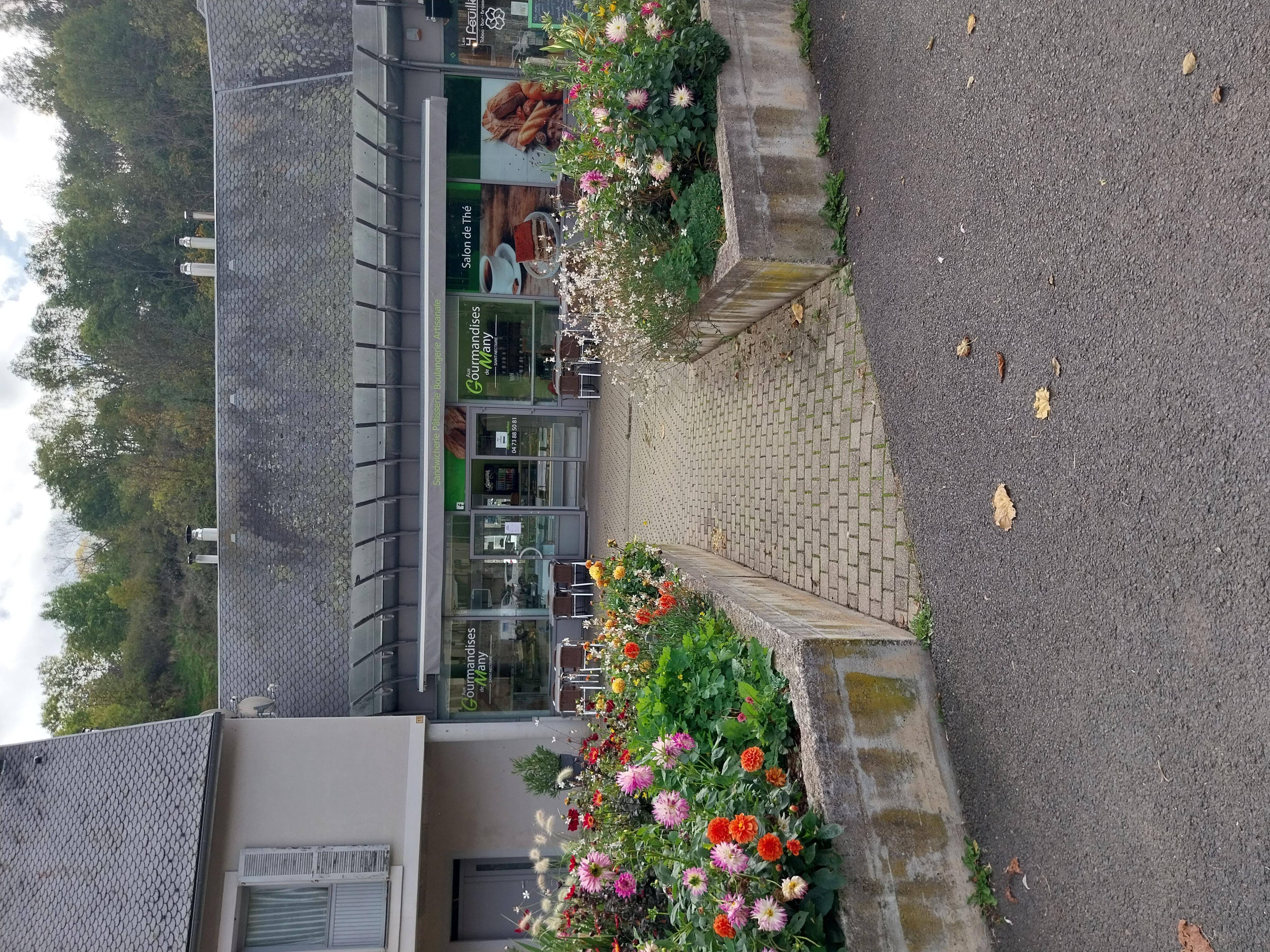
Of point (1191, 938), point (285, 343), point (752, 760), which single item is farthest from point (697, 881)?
point (285, 343)

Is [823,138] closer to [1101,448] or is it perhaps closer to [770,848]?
[1101,448]

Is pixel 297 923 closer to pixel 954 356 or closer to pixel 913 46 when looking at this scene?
pixel 954 356

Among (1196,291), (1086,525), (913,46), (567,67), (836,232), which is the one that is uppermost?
(567,67)

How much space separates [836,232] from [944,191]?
1.14 meters

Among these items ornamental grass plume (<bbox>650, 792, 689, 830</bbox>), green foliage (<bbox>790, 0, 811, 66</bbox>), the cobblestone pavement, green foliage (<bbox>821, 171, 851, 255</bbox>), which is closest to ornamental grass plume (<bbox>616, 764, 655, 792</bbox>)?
ornamental grass plume (<bbox>650, 792, 689, 830</bbox>)

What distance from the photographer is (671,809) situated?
4.09 metres

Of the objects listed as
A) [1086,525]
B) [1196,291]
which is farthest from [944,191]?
[1086,525]

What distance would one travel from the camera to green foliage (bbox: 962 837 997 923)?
3.49 m

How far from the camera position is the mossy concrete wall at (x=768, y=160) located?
5.20 metres

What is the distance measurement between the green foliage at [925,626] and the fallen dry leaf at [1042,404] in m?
1.19

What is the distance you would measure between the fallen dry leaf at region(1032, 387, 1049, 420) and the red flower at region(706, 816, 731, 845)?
2.27 m

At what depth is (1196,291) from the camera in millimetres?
2643

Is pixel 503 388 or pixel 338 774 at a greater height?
pixel 503 388

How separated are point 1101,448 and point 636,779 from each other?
294cm
